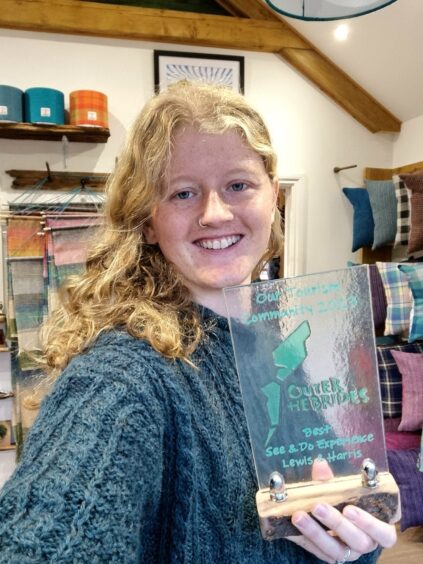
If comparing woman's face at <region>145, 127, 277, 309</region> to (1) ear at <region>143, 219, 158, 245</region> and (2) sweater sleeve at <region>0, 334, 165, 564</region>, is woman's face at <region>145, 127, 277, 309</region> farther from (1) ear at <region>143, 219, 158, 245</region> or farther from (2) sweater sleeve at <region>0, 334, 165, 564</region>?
(2) sweater sleeve at <region>0, 334, 165, 564</region>

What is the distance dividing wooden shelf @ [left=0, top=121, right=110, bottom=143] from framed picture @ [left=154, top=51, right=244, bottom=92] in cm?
47

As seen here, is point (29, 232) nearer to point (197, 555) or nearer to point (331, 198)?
point (331, 198)

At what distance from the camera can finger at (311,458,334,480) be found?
587mm

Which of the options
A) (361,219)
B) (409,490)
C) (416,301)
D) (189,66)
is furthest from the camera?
(361,219)

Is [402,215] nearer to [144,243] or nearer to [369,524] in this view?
[144,243]

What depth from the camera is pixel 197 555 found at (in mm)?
576

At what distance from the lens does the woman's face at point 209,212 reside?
726 mm

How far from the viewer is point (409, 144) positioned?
9.86 ft

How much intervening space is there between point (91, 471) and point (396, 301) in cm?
240

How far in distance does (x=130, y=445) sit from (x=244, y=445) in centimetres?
22

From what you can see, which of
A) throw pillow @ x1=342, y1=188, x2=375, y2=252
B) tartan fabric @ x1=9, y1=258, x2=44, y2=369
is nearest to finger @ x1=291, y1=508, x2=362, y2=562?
tartan fabric @ x1=9, y1=258, x2=44, y2=369

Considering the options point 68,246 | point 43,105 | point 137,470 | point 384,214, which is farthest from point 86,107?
point 137,470

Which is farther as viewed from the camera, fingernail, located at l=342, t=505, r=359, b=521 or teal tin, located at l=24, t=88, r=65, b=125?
teal tin, located at l=24, t=88, r=65, b=125

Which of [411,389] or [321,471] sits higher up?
[321,471]
